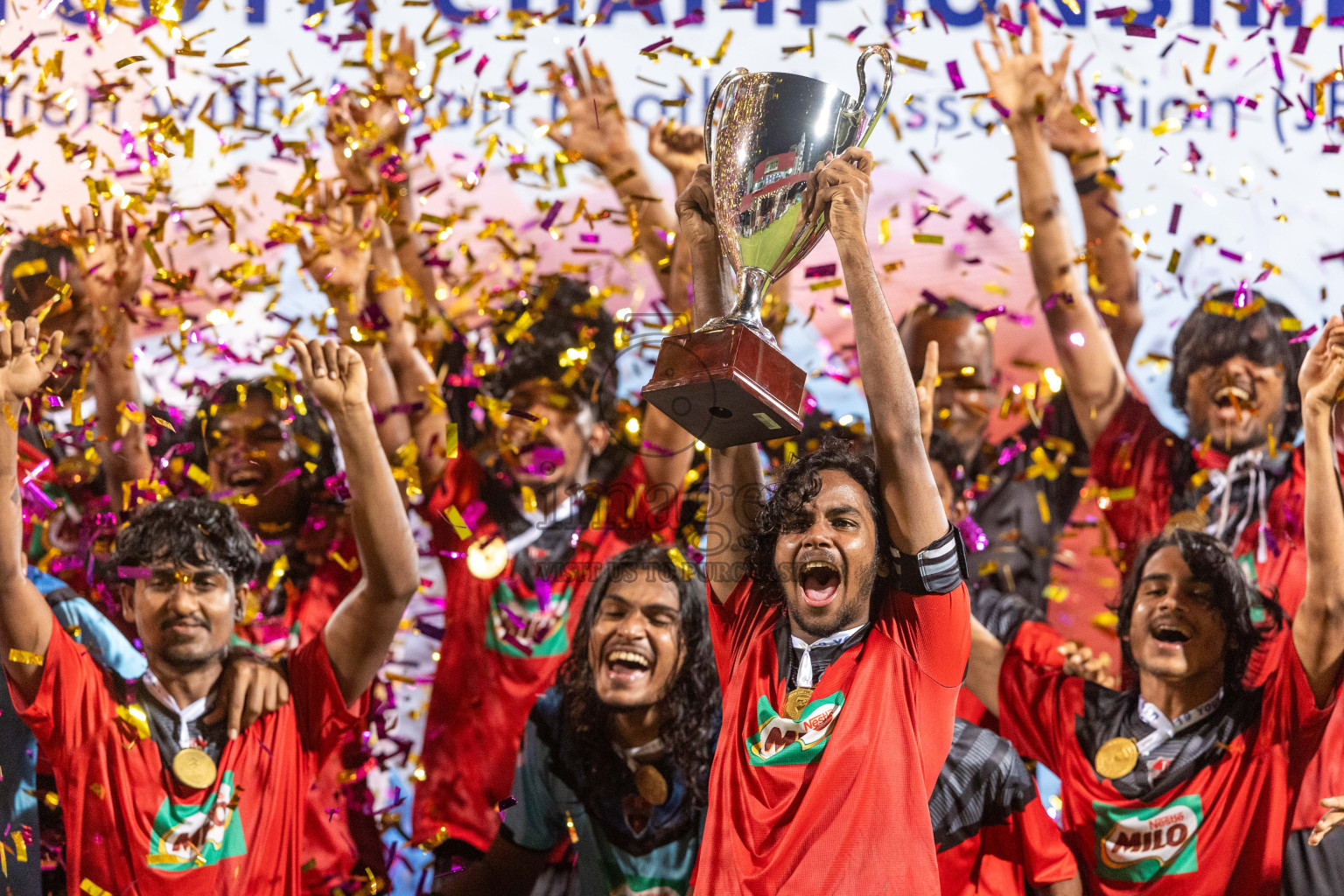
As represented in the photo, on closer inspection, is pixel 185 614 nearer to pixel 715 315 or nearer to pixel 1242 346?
pixel 715 315

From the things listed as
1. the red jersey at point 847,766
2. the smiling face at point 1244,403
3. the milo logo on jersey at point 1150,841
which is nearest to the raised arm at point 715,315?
the red jersey at point 847,766

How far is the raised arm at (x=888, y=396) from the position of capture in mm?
2348

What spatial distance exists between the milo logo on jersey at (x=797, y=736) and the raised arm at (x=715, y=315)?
1.13 feet

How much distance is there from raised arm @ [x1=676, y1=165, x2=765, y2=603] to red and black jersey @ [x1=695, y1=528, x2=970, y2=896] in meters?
0.23

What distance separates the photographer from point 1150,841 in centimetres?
324

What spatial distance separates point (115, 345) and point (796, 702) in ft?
8.43

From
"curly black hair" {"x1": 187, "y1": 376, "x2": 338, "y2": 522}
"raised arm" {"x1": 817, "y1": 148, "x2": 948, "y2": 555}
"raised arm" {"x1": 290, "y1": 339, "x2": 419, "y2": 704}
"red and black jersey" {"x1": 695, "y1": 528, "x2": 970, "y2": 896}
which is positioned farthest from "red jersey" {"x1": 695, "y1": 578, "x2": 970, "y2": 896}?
"curly black hair" {"x1": 187, "y1": 376, "x2": 338, "y2": 522}

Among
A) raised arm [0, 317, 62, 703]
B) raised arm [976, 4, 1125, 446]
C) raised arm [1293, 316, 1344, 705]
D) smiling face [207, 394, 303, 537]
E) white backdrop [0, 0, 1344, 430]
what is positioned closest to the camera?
raised arm [0, 317, 62, 703]

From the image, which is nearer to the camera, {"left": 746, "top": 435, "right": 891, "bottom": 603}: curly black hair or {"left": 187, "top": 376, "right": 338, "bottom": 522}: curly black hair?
{"left": 746, "top": 435, "right": 891, "bottom": 603}: curly black hair

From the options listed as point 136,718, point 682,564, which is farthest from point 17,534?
point 682,564

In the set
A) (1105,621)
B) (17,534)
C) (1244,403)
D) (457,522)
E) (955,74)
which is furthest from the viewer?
(955,74)

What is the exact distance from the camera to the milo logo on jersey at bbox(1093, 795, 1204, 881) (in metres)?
3.22

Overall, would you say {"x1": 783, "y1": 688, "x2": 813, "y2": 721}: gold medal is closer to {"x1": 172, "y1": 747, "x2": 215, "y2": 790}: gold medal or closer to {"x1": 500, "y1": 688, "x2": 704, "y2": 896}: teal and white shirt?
{"x1": 500, "y1": 688, "x2": 704, "y2": 896}: teal and white shirt

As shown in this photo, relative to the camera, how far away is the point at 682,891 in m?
3.20
